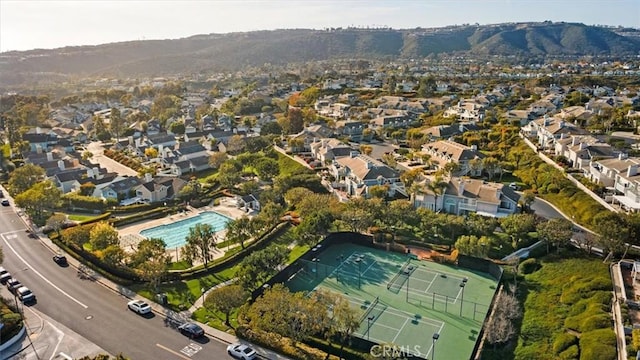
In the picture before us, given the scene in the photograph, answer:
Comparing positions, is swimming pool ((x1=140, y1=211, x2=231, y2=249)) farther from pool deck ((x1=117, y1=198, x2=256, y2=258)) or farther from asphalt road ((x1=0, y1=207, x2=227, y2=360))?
asphalt road ((x1=0, y1=207, x2=227, y2=360))

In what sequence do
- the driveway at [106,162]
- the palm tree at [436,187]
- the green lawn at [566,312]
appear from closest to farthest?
the green lawn at [566,312] → the palm tree at [436,187] → the driveway at [106,162]

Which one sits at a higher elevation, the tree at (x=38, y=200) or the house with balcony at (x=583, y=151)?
the tree at (x=38, y=200)

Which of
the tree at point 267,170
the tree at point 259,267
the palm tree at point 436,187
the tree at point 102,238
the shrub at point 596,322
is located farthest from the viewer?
the tree at point 267,170

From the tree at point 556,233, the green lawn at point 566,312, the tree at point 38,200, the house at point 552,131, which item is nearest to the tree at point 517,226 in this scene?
the tree at point 556,233

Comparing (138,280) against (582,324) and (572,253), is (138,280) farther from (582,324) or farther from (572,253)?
(572,253)

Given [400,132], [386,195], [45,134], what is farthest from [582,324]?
[45,134]

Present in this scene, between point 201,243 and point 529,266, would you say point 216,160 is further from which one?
point 529,266

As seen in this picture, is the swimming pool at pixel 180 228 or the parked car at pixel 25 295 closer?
the parked car at pixel 25 295

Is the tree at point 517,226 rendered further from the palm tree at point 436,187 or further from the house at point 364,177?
the house at point 364,177
